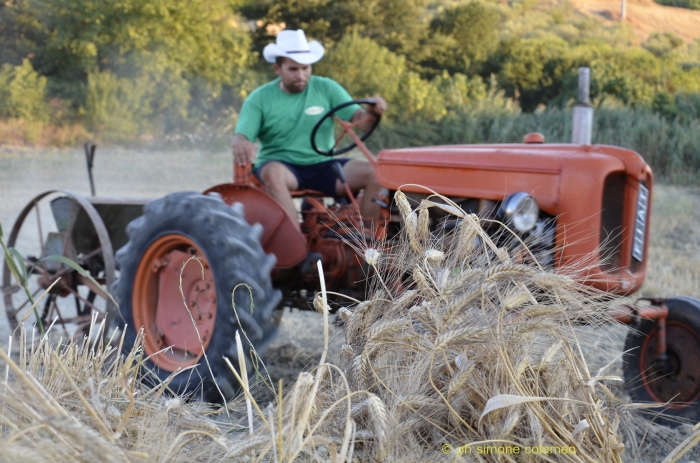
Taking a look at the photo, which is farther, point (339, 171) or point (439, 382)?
point (339, 171)

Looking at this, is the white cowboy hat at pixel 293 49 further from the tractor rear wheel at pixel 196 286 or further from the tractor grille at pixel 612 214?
the tractor grille at pixel 612 214

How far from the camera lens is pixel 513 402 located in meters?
1.79

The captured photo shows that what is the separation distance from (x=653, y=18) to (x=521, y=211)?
742 inches

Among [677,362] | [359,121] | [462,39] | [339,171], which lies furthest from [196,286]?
[462,39]

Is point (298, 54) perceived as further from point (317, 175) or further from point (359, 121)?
point (317, 175)

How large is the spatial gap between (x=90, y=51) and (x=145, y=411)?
20375 millimetres

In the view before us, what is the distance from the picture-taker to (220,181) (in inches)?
558

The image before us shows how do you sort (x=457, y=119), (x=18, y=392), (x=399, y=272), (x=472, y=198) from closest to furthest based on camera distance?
(x=18, y=392) → (x=399, y=272) → (x=472, y=198) → (x=457, y=119)

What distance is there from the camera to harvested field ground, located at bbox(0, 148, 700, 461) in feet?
14.9

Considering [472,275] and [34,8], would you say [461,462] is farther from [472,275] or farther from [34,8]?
[34,8]

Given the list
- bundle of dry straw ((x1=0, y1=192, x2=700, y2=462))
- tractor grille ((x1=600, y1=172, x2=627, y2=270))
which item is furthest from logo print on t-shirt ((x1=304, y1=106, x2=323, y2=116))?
bundle of dry straw ((x1=0, y1=192, x2=700, y2=462))

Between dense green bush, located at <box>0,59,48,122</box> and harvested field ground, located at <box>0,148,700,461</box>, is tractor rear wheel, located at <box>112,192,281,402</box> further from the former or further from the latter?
dense green bush, located at <box>0,59,48,122</box>

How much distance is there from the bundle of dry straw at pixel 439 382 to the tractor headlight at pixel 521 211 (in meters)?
0.93

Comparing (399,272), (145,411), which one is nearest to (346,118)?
(399,272)
